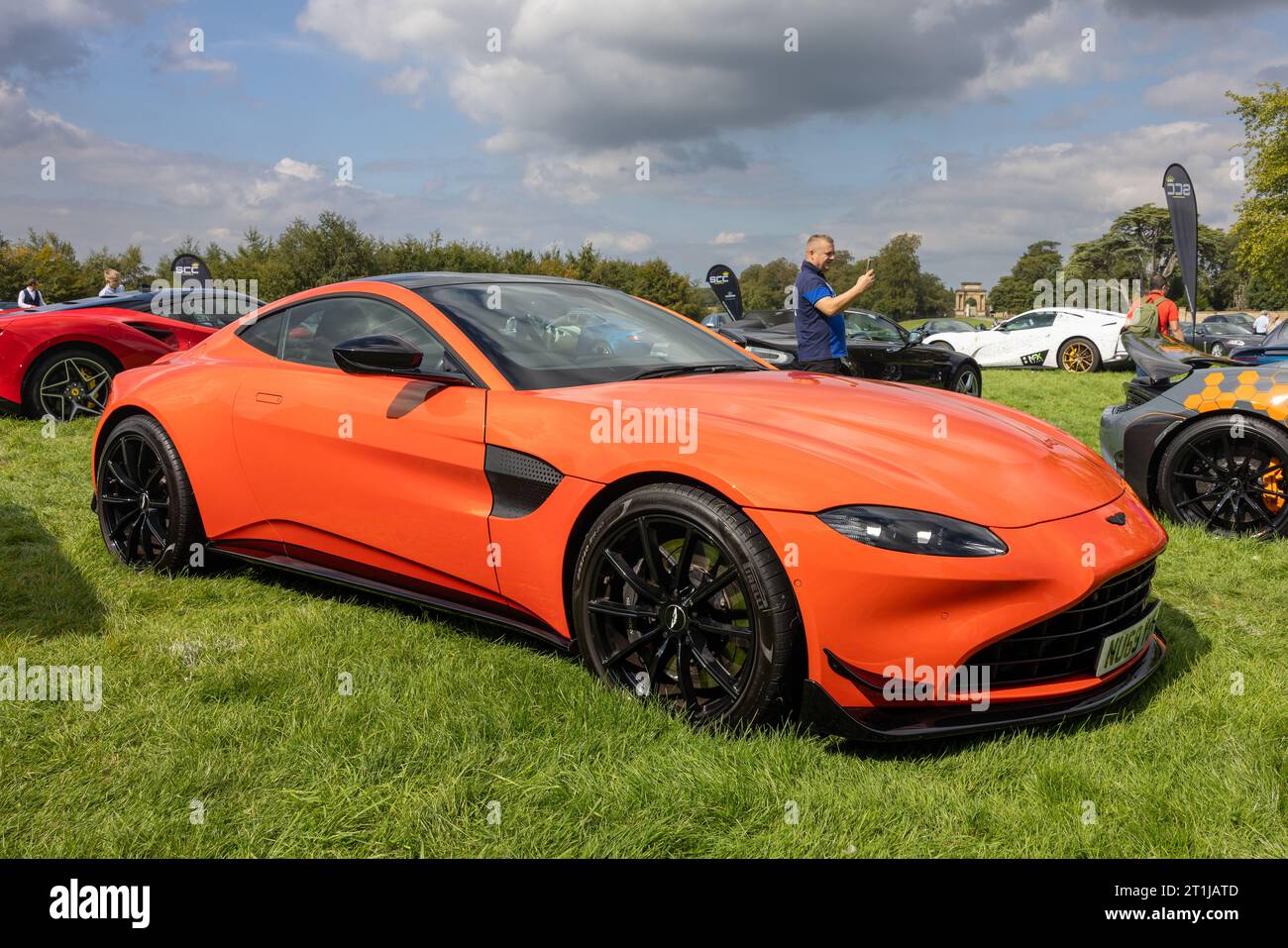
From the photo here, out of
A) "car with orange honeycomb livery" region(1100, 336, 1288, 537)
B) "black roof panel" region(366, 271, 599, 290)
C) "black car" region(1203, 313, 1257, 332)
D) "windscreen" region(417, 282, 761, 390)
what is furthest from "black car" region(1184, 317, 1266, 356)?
"black roof panel" region(366, 271, 599, 290)

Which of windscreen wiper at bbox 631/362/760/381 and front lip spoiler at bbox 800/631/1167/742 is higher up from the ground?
windscreen wiper at bbox 631/362/760/381

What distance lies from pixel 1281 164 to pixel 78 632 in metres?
43.6

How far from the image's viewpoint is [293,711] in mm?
2879

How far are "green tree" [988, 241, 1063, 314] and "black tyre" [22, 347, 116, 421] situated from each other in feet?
379

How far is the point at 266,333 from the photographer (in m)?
4.17

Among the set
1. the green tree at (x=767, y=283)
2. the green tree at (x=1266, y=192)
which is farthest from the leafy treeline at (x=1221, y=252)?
the green tree at (x=767, y=283)

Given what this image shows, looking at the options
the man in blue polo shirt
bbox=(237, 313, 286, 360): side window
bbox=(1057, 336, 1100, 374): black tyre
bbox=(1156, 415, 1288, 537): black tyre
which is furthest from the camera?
bbox=(1057, 336, 1100, 374): black tyre

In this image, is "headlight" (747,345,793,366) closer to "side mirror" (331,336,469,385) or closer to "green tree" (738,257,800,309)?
"side mirror" (331,336,469,385)

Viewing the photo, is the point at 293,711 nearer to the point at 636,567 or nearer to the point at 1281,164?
the point at 636,567

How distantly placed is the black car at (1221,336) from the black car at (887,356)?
48.2 ft

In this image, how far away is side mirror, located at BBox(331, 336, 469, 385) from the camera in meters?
3.23

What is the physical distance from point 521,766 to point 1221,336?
32.7m

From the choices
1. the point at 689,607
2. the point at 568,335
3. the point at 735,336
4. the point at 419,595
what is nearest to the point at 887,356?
the point at 735,336

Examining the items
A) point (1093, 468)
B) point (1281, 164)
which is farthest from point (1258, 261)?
point (1093, 468)
